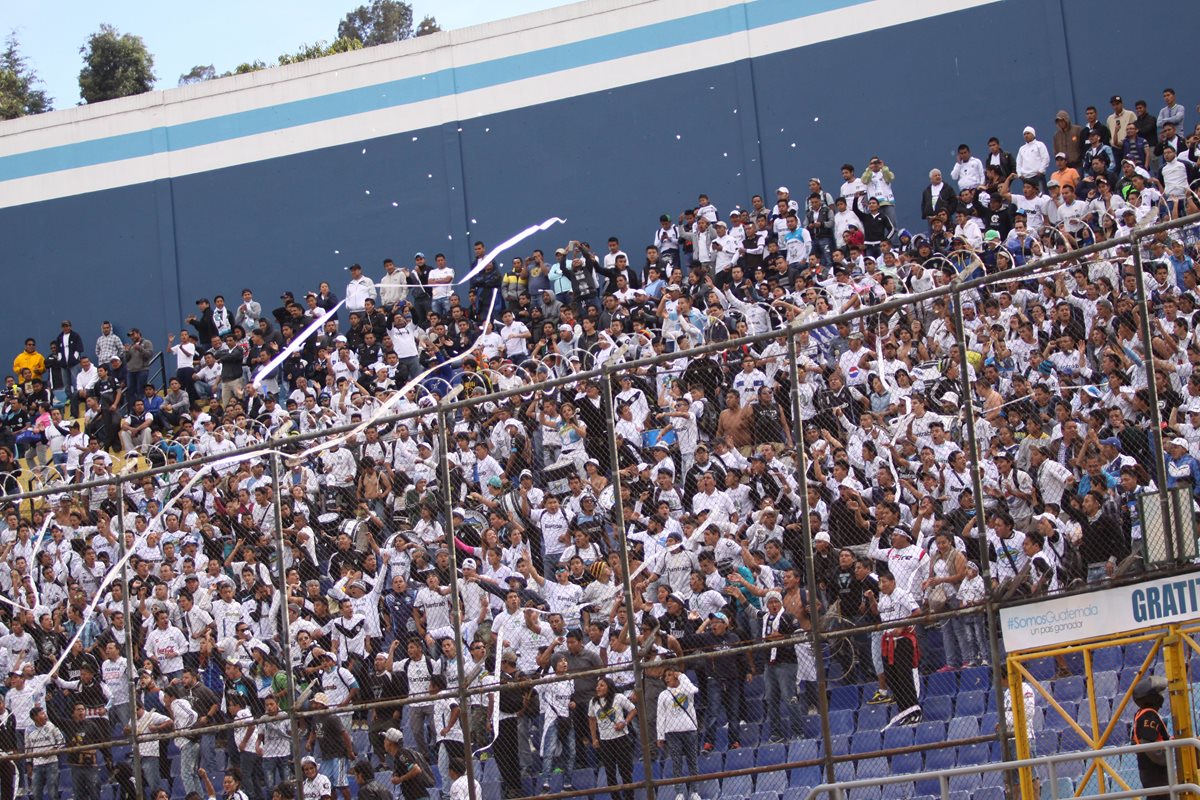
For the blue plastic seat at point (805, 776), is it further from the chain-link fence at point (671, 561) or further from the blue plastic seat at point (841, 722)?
the blue plastic seat at point (841, 722)

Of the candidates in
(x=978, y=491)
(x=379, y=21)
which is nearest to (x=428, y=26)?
(x=379, y=21)

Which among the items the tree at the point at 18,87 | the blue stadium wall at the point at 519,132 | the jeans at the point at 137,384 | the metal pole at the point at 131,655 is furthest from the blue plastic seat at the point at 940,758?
the tree at the point at 18,87

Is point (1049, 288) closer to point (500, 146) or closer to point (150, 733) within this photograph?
point (150, 733)

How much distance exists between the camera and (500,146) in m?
31.7

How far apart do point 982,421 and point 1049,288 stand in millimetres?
1155

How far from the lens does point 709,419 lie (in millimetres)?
13164

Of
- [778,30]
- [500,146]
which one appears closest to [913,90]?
[778,30]

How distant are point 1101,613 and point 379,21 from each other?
249ft

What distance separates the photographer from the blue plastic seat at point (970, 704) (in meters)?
13.6

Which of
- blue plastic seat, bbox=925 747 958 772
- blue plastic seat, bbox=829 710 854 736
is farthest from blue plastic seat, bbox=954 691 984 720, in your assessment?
blue plastic seat, bbox=829 710 854 736

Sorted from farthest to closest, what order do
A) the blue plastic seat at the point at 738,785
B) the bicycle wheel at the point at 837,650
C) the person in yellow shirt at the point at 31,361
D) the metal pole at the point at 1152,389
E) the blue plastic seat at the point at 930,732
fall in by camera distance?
1. the person in yellow shirt at the point at 31,361
2. the blue plastic seat at the point at 930,732
3. the blue plastic seat at the point at 738,785
4. the bicycle wheel at the point at 837,650
5. the metal pole at the point at 1152,389

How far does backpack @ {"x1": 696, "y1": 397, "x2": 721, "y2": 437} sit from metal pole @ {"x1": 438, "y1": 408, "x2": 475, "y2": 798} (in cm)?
206

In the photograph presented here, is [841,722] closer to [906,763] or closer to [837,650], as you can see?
[906,763]

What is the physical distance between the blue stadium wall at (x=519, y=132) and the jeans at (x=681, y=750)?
663 inches
